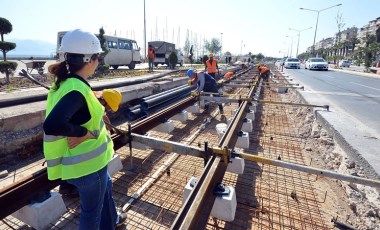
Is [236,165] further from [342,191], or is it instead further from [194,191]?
[342,191]

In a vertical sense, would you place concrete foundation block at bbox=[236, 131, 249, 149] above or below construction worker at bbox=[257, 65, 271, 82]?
below

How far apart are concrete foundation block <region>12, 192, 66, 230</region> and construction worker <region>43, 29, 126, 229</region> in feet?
2.38

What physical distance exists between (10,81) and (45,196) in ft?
31.3

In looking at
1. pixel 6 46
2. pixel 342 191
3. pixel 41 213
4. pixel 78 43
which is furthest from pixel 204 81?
pixel 6 46

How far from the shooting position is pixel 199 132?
5520 millimetres

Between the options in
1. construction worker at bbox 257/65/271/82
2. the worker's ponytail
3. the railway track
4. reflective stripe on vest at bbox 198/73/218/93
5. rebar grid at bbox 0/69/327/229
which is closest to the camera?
the worker's ponytail

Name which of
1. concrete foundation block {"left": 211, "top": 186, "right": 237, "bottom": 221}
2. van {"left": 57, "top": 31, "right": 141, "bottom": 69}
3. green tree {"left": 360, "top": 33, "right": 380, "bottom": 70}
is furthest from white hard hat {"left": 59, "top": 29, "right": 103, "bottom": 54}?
green tree {"left": 360, "top": 33, "right": 380, "bottom": 70}

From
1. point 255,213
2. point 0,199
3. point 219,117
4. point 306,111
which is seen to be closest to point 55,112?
point 0,199

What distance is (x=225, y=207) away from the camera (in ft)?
7.66

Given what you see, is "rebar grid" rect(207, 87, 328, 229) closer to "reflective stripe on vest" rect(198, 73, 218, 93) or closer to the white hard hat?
the white hard hat

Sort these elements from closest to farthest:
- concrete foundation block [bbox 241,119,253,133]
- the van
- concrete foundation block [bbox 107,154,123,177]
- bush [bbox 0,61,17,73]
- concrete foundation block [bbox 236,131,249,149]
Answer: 1. concrete foundation block [bbox 107,154,123,177]
2. concrete foundation block [bbox 236,131,249,149]
3. concrete foundation block [bbox 241,119,253,133]
4. bush [bbox 0,61,17,73]
5. the van

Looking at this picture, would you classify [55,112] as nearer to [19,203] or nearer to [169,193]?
[19,203]

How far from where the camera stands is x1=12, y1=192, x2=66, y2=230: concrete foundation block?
2281 mm

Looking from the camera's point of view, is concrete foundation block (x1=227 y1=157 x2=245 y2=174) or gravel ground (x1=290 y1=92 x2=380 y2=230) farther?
concrete foundation block (x1=227 y1=157 x2=245 y2=174)
